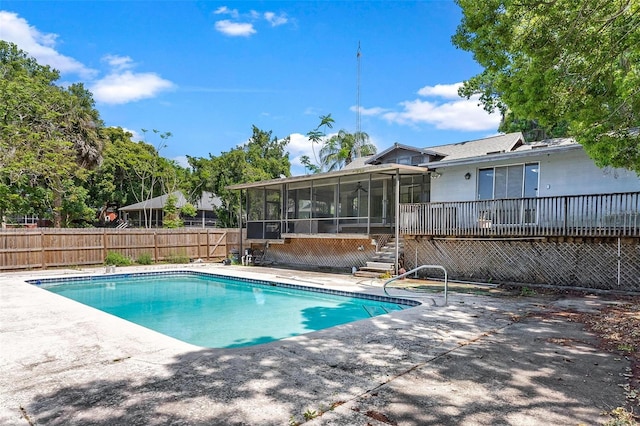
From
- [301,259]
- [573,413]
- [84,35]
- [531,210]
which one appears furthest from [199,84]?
[573,413]

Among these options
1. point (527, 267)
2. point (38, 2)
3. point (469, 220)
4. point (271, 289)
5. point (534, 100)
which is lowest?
point (271, 289)

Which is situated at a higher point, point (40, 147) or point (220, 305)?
point (40, 147)

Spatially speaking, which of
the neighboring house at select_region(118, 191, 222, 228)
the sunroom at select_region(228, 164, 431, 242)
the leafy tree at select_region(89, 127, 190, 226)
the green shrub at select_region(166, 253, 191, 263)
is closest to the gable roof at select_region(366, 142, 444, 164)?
the sunroom at select_region(228, 164, 431, 242)

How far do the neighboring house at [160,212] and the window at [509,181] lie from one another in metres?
24.1

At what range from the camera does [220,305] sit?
11055 mm

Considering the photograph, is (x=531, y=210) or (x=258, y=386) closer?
(x=258, y=386)

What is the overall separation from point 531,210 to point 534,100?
16.9 ft

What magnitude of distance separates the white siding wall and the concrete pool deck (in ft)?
21.3

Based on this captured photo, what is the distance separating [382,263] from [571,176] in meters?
6.45

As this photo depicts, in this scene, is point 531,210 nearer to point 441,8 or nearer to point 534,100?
point 534,100

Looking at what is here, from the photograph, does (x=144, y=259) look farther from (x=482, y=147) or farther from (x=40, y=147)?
(x=482, y=147)

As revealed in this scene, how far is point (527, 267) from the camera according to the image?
12.0 meters

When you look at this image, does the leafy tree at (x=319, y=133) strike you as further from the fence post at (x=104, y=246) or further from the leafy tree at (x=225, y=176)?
the fence post at (x=104, y=246)

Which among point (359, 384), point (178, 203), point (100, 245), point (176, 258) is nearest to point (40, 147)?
point (100, 245)
